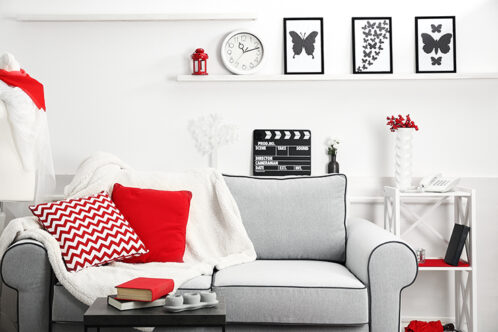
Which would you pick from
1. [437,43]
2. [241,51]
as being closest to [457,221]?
[437,43]

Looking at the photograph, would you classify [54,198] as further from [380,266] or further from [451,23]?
[451,23]

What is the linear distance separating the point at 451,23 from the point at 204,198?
1.99 m

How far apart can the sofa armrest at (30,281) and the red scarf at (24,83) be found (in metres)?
0.91

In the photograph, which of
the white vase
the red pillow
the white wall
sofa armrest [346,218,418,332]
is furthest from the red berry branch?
the red pillow

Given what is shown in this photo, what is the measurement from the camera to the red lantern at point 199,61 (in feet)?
10.4

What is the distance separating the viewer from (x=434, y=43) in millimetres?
3250

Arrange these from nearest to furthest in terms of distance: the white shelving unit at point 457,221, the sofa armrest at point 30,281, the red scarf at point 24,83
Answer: the sofa armrest at point 30,281
the red scarf at point 24,83
the white shelving unit at point 457,221

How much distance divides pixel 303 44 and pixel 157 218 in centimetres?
A: 153

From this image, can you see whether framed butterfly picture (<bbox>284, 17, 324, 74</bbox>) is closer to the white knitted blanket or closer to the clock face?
the clock face

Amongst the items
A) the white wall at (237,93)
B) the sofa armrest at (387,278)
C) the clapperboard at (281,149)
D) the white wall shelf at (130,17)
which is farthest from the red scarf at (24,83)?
the sofa armrest at (387,278)

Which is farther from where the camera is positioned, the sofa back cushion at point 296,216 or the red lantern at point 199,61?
the red lantern at point 199,61

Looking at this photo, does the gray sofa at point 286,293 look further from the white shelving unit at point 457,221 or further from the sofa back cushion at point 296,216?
the white shelving unit at point 457,221

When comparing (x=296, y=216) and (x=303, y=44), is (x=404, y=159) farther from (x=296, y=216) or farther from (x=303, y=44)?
(x=303, y=44)

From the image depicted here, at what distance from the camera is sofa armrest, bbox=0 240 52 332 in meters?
2.12
